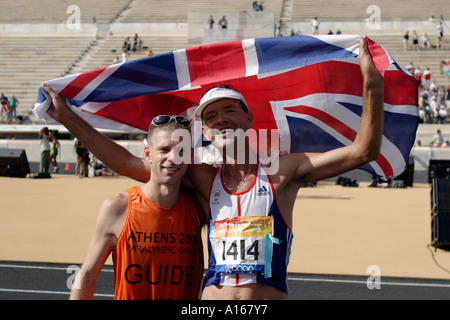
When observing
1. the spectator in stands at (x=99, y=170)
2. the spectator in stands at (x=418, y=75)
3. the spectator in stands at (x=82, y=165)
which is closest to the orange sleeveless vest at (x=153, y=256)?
the spectator in stands at (x=82, y=165)

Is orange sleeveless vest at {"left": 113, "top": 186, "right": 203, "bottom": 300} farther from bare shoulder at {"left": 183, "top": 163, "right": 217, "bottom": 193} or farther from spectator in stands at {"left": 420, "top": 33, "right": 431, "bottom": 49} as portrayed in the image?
spectator in stands at {"left": 420, "top": 33, "right": 431, "bottom": 49}

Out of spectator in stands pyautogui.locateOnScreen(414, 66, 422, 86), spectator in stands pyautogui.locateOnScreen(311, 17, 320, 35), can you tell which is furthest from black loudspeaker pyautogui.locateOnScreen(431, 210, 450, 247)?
spectator in stands pyautogui.locateOnScreen(311, 17, 320, 35)

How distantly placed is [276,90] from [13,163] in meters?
18.5

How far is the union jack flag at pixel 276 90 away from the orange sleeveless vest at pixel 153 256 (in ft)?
4.19

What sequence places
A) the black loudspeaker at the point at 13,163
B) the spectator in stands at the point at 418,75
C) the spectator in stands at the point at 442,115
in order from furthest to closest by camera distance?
the spectator in stands at the point at 418,75, the spectator in stands at the point at 442,115, the black loudspeaker at the point at 13,163

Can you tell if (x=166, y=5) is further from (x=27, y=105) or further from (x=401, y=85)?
(x=401, y=85)

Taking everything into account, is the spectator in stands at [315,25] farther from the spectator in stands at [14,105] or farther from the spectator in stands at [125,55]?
the spectator in stands at [14,105]

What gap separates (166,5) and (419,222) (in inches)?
1508

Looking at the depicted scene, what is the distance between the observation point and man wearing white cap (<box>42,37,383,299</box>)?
3.27m

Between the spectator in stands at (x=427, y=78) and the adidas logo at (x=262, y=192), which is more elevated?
the spectator in stands at (x=427, y=78)

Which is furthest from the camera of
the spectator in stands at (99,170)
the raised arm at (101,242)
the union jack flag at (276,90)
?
the spectator in stands at (99,170)

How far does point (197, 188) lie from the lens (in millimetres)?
3564

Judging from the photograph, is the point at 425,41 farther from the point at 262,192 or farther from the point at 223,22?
the point at 262,192

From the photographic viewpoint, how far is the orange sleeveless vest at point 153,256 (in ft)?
11.0
